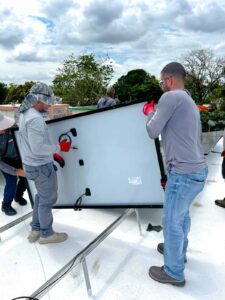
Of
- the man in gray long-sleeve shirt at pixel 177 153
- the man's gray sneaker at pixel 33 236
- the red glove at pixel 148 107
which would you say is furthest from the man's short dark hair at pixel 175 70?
the man's gray sneaker at pixel 33 236

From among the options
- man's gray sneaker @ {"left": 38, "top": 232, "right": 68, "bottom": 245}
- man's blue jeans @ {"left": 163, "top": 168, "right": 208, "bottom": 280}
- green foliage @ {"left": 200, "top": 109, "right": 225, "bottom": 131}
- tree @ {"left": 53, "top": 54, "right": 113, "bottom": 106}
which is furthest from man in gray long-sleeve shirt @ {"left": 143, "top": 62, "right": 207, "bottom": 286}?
tree @ {"left": 53, "top": 54, "right": 113, "bottom": 106}

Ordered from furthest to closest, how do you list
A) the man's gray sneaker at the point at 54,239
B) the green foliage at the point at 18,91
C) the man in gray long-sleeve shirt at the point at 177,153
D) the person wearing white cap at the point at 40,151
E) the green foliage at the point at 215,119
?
1. the green foliage at the point at 18,91
2. the green foliage at the point at 215,119
3. the man's gray sneaker at the point at 54,239
4. the person wearing white cap at the point at 40,151
5. the man in gray long-sleeve shirt at the point at 177,153

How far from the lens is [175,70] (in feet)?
6.79

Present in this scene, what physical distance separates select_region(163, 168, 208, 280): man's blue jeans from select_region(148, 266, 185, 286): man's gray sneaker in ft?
0.09

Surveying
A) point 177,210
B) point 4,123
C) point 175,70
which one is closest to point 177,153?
point 177,210

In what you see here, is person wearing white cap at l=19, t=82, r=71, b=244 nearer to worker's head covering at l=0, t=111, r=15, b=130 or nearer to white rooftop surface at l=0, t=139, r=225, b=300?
white rooftop surface at l=0, t=139, r=225, b=300

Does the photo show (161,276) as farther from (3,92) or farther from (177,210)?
(3,92)

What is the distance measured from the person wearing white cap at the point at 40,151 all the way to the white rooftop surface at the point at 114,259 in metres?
0.21

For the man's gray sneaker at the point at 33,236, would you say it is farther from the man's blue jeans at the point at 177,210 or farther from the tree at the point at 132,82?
the tree at the point at 132,82

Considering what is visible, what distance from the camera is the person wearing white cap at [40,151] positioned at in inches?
104

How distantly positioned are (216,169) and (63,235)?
10.9 feet

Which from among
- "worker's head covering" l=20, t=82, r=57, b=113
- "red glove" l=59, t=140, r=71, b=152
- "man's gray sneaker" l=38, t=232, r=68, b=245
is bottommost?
"man's gray sneaker" l=38, t=232, r=68, b=245

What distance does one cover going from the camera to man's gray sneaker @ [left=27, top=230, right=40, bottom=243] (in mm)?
3061

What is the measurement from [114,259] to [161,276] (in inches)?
20.3
